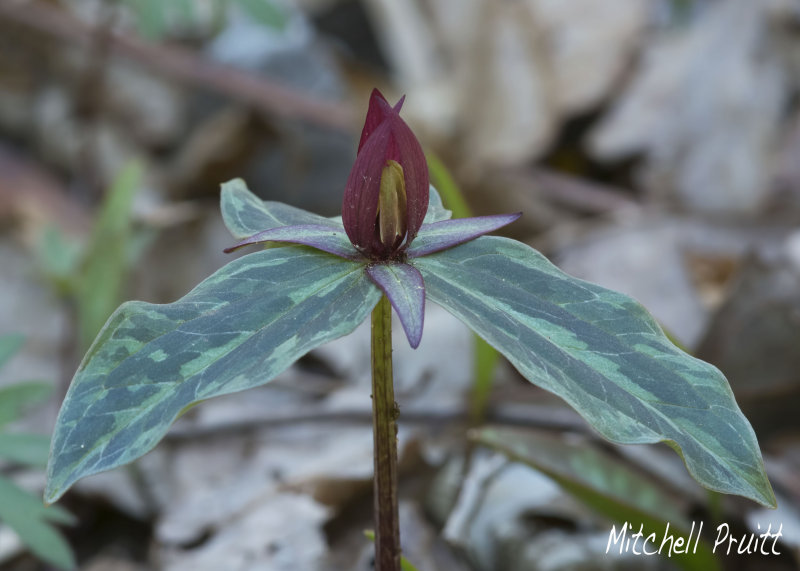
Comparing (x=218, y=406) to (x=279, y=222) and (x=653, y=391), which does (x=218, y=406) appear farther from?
(x=653, y=391)

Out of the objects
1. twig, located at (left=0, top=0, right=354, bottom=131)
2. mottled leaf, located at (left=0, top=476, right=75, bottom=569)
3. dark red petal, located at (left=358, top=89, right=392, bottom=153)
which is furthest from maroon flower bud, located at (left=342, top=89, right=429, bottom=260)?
twig, located at (left=0, top=0, right=354, bottom=131)

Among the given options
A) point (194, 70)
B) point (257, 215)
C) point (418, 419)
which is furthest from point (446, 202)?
point (194, 70)

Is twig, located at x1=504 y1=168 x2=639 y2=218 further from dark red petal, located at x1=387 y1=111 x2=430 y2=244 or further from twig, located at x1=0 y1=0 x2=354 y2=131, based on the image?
dark red petal, located at x1=387 y1=111 x2=430 y2=244

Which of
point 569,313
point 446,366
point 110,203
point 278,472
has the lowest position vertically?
point 278,472

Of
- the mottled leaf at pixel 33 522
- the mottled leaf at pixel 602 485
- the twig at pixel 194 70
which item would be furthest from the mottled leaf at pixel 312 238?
the twig at pixel 194 70

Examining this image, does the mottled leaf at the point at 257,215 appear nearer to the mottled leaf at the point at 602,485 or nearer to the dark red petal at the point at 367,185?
the dark red petal at the point at 367,185

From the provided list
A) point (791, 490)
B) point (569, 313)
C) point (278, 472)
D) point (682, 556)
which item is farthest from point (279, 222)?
point (791, 490)

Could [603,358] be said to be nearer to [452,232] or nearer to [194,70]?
[452,232]
